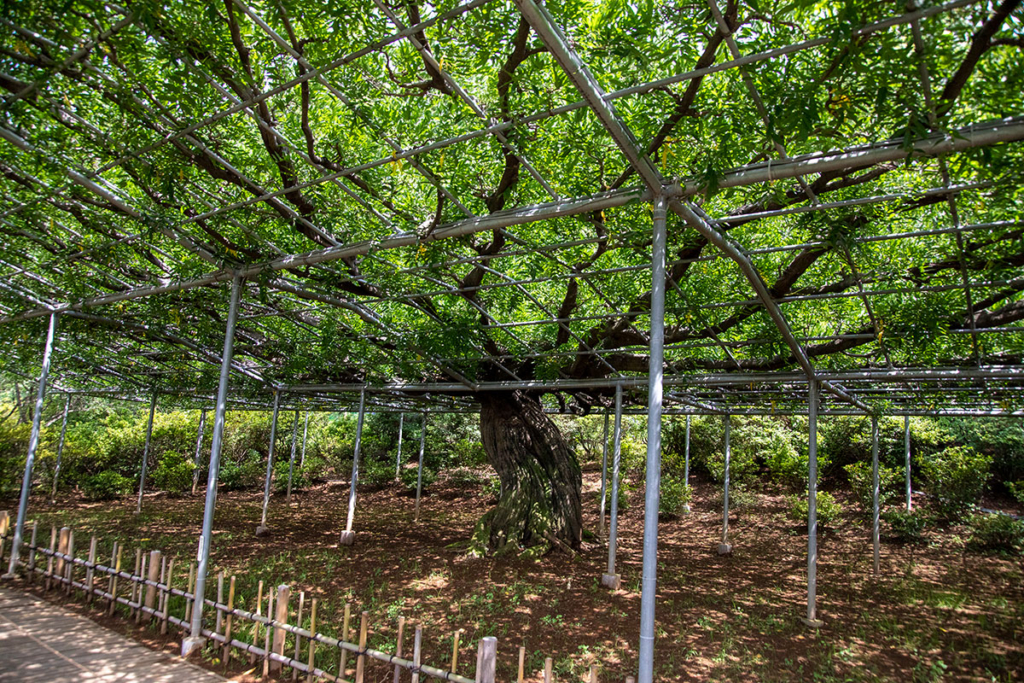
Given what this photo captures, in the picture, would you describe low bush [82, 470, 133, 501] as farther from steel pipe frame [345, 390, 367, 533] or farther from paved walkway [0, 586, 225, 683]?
paved walkway [0, 586, 225, 683]

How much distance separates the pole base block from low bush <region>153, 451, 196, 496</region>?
12.9 meters

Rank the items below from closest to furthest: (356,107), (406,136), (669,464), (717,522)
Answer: (356,107), (406,136), (717,522), (669,464)

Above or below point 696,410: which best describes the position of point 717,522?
below

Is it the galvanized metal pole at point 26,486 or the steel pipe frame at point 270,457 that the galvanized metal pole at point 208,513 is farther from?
the steel pipe frame at point 270,457

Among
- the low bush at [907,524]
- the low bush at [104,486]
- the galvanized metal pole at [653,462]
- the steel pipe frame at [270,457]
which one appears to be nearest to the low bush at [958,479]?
the low bush at [907,524]

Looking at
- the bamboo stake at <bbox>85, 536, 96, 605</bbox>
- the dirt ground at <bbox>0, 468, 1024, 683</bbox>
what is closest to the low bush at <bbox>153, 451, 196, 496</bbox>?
the dirt ground at <bbox>0, 468, 1024, 683</bbox>

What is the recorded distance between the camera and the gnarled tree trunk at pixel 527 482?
30.5 ft

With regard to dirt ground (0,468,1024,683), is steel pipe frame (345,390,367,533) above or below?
above

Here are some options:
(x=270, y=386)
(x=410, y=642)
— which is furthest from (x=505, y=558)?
(x=270, y=386)

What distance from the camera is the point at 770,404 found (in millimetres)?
11578

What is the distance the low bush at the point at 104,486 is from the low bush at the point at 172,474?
91cm

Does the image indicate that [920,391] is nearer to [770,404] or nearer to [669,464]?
[770,404]

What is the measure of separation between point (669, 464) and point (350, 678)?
40.5 ft

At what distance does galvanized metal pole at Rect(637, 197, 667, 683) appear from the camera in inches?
124
